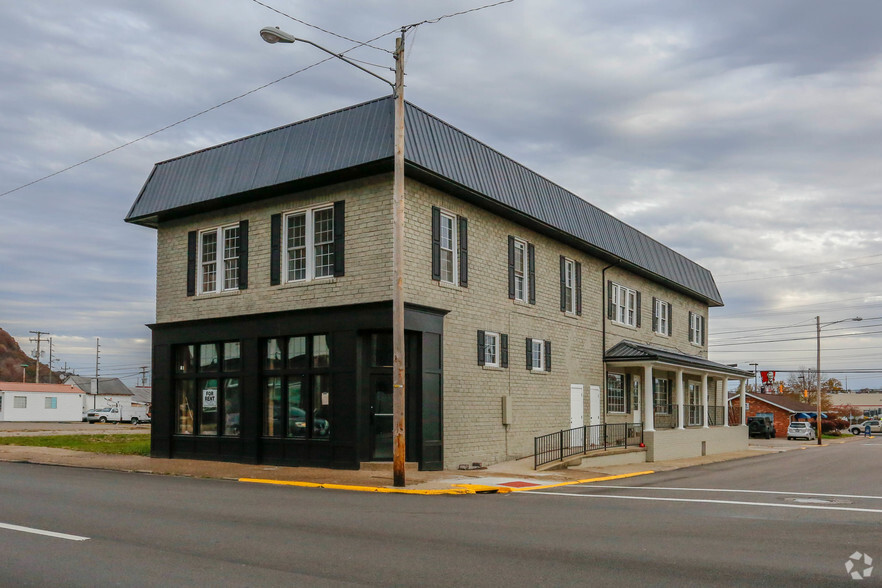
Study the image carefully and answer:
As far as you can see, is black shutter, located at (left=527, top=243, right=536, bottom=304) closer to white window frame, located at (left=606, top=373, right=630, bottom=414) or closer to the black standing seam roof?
the black standing seam roof

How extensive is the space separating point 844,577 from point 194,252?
68.4 feet

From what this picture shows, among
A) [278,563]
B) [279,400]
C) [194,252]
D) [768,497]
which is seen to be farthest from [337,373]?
[278,563]

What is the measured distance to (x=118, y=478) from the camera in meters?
17.9

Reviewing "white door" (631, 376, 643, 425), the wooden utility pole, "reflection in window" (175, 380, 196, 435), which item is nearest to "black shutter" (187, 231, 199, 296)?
"reflection in window" (175, 380, 196, 435)

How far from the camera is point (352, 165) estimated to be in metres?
20.0

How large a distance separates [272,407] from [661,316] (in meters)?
22.1

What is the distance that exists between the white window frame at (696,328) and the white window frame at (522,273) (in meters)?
19.0

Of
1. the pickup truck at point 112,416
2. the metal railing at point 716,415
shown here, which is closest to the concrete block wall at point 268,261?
the metal railing at point 716,415

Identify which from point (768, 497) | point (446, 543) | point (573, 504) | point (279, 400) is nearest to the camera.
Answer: point (446, 543)

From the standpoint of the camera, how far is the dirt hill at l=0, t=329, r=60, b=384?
137875 mm

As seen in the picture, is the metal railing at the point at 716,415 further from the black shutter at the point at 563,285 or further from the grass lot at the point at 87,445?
the grass lot at the point at 87,445

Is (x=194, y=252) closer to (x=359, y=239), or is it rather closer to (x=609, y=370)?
(x=359, y=239)

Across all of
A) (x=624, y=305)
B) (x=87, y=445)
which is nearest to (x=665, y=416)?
(x=624, y=305)

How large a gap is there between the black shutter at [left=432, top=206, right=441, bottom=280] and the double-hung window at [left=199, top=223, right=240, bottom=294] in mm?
6155
